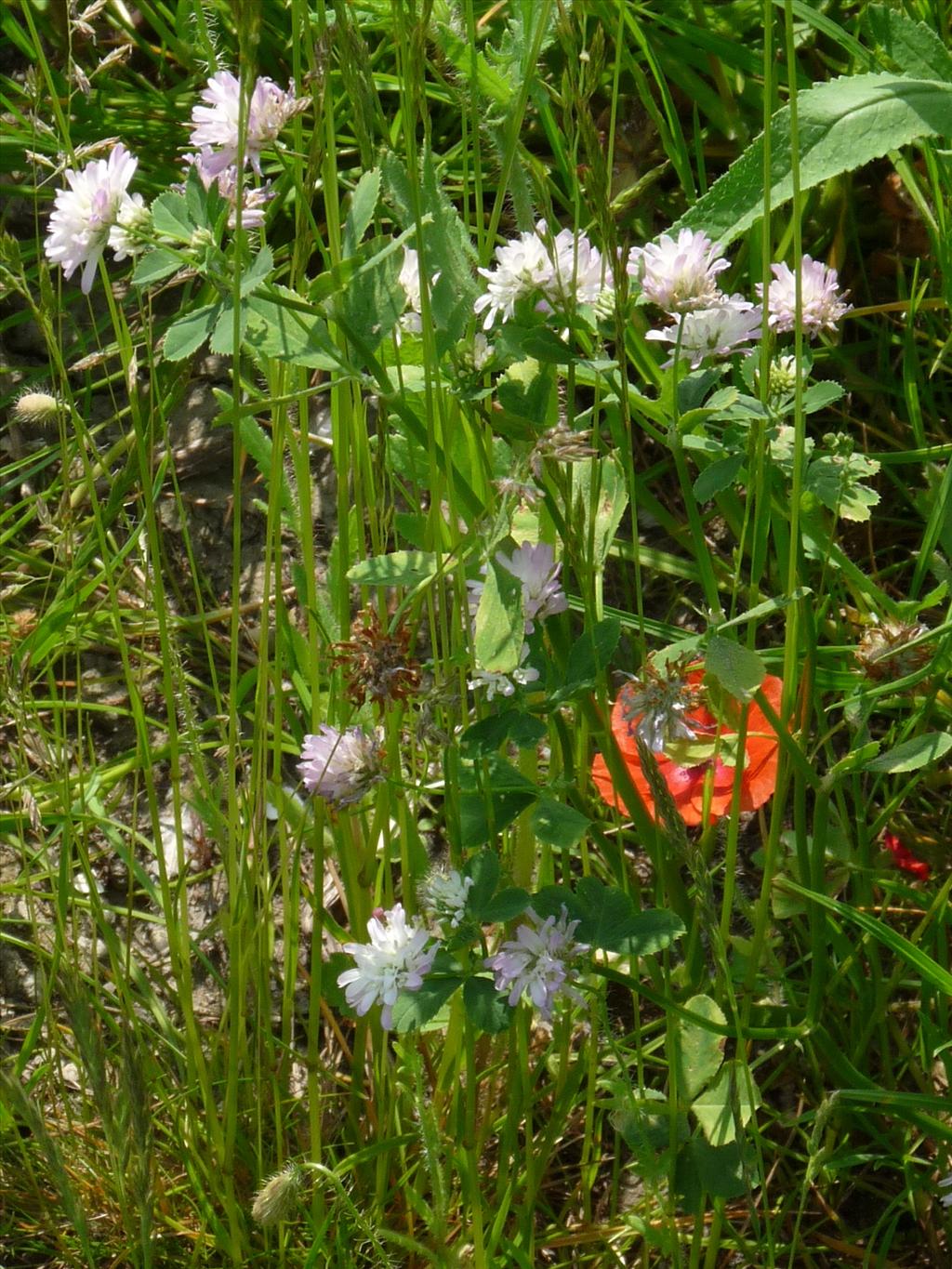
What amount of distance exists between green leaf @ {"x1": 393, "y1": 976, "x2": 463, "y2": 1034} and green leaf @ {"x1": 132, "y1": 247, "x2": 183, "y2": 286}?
443mm

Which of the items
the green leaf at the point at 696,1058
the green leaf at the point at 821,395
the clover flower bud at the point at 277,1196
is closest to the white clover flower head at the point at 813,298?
the green leaf at the point at 821,395

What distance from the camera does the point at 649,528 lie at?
1.51 metres

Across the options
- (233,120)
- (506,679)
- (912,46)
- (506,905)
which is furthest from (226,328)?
(912,46)

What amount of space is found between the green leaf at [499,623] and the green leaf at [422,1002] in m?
0.20

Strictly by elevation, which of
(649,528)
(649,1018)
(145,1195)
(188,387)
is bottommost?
(649,1018)

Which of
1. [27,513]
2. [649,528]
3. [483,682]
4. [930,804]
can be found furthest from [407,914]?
[27,513]

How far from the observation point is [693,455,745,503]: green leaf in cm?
88

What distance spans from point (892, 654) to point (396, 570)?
1.22ft

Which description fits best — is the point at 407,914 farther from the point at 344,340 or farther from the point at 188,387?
the point at 188,387

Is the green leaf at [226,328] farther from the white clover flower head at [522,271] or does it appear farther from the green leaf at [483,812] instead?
the green leaf at [483,812]

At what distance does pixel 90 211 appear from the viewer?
0.79 meters

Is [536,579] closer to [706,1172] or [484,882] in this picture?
[484,882]

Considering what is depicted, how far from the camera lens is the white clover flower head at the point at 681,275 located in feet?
2.59

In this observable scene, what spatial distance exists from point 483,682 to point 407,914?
0.21m
